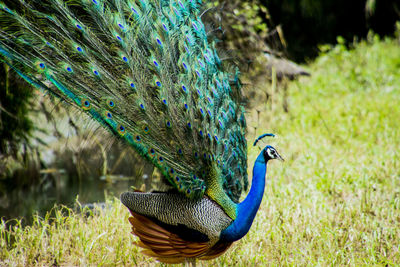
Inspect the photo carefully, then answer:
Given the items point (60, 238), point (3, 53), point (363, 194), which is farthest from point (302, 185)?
point (3, 53)

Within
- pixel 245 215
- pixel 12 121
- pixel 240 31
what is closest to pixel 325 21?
pixel 240 31

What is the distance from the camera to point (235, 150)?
12.2 ft

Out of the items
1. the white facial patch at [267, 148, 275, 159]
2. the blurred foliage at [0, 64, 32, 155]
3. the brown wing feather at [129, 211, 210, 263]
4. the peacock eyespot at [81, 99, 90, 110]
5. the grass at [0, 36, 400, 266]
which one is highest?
the peacock eyespot at [81, 99, 90, 110]

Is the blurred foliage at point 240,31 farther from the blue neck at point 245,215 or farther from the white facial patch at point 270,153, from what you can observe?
the blue neck at point 245,215

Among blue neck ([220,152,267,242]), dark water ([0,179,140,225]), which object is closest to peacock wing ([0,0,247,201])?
blue neck ([220,152,267,242])

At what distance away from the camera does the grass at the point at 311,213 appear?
387cm

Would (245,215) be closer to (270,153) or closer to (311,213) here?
(270,153)

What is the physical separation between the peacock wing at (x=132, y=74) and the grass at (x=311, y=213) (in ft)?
1.79

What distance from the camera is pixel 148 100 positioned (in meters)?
3.42

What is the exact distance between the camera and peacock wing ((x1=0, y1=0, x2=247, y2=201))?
10.8 ft

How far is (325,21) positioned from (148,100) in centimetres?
1132

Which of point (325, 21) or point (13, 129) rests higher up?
point (13, 129)

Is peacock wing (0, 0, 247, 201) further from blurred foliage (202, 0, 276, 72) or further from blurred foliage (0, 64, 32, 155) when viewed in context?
blurred foliage (0, 64, 32, 155)

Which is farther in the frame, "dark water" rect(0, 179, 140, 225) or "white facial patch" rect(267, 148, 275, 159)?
"dark water" rect(0, 179, 140, 225)
